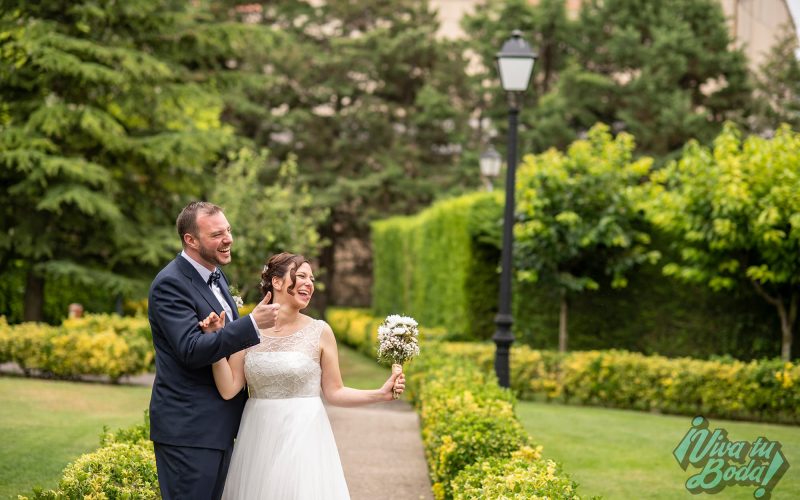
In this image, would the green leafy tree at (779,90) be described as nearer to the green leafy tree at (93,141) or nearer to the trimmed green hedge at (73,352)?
the green leafy tree at (93,141)

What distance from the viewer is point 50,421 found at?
1124cm

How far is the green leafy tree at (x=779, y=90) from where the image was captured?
3120 cm

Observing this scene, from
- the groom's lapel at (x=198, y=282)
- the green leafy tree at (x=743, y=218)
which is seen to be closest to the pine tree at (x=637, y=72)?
the green leafy tree at (x=743, y=218)

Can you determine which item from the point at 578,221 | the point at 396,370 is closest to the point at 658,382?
the point at 578,221

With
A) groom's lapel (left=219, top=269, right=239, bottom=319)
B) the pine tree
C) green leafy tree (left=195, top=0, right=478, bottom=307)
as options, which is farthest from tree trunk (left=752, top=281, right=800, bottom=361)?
green leafy tree (left=195, top=0, right=478, bottom=307)

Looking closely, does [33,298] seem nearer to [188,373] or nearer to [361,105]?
[188,373]

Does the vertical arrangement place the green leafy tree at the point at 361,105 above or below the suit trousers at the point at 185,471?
above

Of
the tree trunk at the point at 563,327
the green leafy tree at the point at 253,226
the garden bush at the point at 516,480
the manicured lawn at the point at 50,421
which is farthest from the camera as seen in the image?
the green leafy tree at the point at 253,226

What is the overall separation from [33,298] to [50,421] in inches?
433

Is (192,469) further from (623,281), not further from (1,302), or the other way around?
(1,302)

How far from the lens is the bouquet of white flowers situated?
4.96m

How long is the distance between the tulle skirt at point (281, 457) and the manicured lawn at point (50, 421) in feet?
10.9

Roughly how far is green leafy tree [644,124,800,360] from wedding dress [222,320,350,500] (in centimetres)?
1085

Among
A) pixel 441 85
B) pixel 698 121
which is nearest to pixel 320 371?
pixel 698 121
